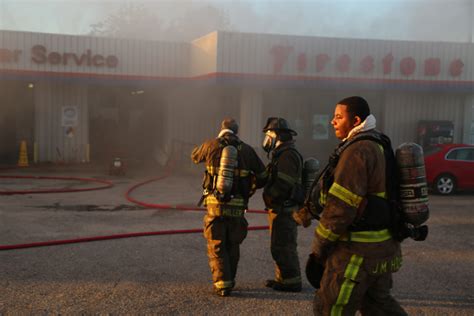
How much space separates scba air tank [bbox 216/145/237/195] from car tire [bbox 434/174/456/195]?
327 inches

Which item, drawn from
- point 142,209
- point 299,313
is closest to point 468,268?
point 299,313

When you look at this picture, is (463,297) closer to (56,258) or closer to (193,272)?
(193,272)

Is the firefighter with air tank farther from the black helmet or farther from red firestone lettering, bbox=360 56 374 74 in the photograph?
red firestone lettering, bbox=360 56 374 74

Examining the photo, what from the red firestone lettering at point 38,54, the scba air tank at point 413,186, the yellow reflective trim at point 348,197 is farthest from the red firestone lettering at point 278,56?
the yellow reflective trim at point 348,197

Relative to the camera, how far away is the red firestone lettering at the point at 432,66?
49.8 feet

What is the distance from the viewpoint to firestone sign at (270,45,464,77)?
14094mm

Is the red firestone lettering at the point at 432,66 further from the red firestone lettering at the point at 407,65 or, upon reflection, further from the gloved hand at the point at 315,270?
the gloved hand at the point at 315,270

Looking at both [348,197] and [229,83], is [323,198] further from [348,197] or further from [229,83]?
[229,83]

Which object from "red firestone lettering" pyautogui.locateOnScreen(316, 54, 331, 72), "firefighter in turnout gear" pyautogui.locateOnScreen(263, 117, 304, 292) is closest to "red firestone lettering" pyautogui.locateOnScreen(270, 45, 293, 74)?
"red firestone lettering" pyautogui.locateOnScreen(316, 54, 331, 72)

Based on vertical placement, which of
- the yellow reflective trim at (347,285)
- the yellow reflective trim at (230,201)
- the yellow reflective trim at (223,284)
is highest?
the yellow reflective trim at (230,201)

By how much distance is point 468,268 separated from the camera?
18.0 feet

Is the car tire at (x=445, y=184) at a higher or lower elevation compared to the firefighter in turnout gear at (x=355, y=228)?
lower

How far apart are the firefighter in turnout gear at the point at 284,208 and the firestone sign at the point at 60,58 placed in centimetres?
1227

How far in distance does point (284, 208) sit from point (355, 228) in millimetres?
1727
